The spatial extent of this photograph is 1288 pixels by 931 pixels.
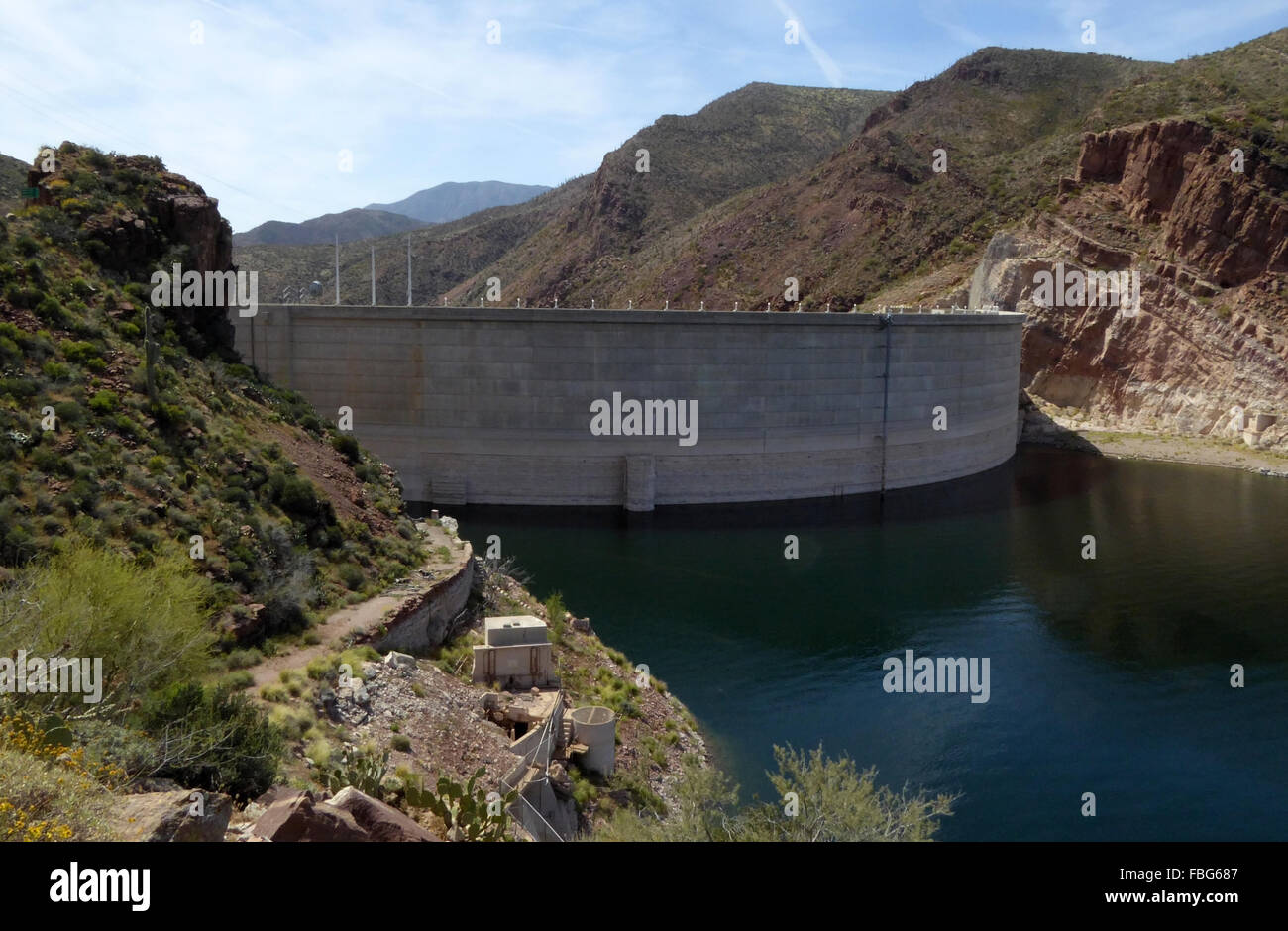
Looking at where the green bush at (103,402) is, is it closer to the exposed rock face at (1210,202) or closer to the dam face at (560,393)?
the dam face at (560,393)

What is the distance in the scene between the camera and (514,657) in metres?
16.6

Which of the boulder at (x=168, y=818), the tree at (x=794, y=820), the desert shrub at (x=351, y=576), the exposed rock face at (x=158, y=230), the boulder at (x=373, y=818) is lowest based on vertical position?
the tree at (x=794, y=820)

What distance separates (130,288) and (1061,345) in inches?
1866

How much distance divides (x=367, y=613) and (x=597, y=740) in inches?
187

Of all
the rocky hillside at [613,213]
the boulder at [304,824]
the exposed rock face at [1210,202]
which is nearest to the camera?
the boulder at [304,824]

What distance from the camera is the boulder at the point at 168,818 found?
6.44 meters

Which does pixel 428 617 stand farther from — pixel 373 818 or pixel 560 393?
pixel 560 393

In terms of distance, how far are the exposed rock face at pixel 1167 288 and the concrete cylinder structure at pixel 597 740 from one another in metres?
44.2

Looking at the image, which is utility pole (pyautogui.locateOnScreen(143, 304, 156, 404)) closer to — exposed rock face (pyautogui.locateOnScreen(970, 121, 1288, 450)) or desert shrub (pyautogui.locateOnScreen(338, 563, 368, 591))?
desert shrub (pyautogui.locateOnScreen(338, 563, 368, 591))

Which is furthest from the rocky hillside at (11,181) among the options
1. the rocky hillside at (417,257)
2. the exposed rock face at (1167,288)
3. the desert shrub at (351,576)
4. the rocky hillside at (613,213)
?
the exposed rock face at (1167,288)

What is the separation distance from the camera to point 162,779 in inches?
339

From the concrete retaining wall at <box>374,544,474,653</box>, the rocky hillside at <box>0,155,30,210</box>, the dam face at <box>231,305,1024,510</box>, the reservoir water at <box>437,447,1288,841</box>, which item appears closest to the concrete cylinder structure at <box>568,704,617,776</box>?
the reservoir water at <box>437,447,1288,841</box>

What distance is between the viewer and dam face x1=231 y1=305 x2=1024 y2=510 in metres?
38.0
